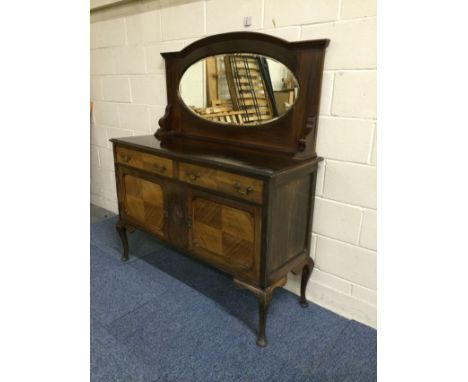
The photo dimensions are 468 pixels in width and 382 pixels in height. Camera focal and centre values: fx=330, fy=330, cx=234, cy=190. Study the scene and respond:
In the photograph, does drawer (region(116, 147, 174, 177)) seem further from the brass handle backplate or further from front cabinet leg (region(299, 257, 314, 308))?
front cabinet leg (region(299, 257, 314, 308))

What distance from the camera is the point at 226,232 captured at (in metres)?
1.58

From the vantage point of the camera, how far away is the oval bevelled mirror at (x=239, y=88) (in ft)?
5.41

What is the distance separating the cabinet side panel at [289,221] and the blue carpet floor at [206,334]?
0.39 m

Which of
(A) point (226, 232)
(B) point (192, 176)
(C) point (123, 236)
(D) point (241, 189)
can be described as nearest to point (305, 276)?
(A) point (226, 232)

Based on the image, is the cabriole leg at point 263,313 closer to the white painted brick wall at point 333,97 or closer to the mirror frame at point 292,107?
the white painted brick wall at point 333,97

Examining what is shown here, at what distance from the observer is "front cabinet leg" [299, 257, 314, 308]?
1.79 metres

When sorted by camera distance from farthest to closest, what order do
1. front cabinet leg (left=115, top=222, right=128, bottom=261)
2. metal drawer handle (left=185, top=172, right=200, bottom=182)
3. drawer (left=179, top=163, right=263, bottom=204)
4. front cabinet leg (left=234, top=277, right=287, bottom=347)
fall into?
front cabinet leg (left=115, top=222, right=128, bottom=261)
metal drawer handle (left=185, top=172, right=200, bottom=182)
front cabinet leg (left=234, top=277, right=287, bottom=347)
drawer (left=179, top=163, right=263, bottom=204)

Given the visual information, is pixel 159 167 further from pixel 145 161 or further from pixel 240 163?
pixel 240 163

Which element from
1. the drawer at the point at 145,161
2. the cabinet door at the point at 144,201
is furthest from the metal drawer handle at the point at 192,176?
the cabinet door at the point at 144,201

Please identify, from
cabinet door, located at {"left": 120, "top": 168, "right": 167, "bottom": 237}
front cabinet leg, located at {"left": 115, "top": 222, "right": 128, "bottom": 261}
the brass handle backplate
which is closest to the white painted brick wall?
the brass handle backplate

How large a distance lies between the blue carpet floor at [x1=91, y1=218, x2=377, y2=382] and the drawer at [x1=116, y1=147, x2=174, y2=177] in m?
0.74
